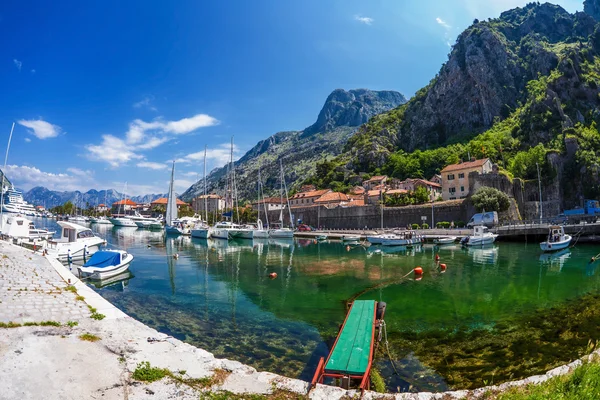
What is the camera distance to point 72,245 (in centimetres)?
2850

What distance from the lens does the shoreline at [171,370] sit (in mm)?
5984

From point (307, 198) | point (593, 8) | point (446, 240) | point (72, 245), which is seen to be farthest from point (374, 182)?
point (593, 8)

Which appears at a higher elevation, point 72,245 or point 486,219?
point 486,219

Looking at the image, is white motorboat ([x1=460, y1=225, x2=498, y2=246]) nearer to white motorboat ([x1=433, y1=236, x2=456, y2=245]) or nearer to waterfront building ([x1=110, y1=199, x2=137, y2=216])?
white motorboat ([x1=433, y1=236, x2=456, y2=245])

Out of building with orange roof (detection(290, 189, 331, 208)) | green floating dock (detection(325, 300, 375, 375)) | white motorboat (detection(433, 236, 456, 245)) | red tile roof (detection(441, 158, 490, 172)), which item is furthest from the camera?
building with orange roof (detection(290, 189, 331, 208))

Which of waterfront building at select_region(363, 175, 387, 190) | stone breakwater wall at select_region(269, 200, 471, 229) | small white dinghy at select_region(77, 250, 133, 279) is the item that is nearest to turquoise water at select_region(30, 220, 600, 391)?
small white dinghy at select_region(77, 250, 133, 279)

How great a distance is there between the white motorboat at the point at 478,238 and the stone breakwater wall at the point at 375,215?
458 inches

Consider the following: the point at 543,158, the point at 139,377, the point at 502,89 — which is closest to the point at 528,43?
the point at 502,89

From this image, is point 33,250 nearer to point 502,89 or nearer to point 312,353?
point 312,353

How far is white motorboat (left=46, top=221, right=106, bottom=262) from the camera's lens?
89.3 ft

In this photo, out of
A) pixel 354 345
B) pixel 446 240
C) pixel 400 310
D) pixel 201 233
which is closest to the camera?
pixel 354 345

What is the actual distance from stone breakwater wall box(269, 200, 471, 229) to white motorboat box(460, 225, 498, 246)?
11.6 m

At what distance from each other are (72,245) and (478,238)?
42079 mm

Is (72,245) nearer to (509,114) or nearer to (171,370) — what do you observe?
(171,370)
